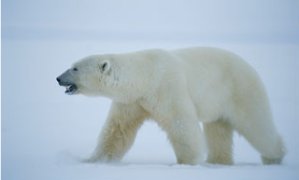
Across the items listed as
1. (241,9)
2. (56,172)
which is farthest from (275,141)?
(241,9)

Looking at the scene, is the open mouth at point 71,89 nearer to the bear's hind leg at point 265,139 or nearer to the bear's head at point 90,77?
the bear's head at point 90,77

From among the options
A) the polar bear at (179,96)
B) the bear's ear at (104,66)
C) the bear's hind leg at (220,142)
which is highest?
the bear's ear at (104,66)

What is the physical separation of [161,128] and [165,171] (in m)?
0.80

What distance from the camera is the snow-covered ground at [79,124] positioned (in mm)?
4121

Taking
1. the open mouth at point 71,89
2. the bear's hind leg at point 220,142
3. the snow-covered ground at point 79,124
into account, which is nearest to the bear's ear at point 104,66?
the open mouth at point 71,89

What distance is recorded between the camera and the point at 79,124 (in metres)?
7.36

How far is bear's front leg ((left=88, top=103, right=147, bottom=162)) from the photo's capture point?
5.03 meters

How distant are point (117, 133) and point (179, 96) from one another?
2.51 feet

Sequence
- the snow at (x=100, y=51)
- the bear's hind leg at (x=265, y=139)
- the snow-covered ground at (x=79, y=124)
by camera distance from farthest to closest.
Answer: the bear's hind leg at (x=265, y=139) < the snow at (x=100, y=51) < the snow-covered ground at (x=79, y=124)

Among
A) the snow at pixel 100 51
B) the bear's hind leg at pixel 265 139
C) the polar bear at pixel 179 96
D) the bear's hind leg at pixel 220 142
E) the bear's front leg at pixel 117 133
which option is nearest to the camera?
the snow at pixel 100 51

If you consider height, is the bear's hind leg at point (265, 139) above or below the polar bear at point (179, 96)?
below

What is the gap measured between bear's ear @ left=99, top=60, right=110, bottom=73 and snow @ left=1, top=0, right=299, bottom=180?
0.88 meters

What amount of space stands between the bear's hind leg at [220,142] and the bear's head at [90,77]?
60.7 inches

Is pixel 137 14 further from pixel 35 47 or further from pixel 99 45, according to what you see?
pixel 35 47
